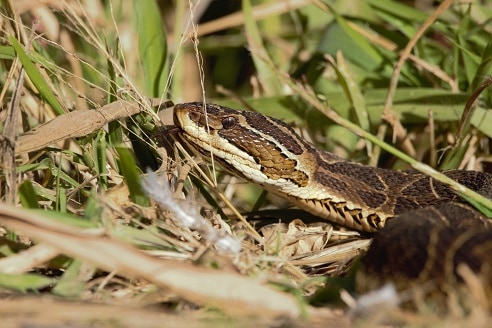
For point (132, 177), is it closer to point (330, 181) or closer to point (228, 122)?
point (228, 122)

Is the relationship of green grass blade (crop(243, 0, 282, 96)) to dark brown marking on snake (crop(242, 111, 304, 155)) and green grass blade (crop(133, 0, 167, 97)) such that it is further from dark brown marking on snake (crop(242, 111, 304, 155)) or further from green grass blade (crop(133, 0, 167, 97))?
dark brown marking on snake (crop(242, 111, 304, 155))

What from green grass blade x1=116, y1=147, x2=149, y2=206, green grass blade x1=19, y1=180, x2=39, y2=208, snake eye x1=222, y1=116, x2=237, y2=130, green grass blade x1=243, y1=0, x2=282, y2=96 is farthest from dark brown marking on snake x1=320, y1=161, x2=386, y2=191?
green grass blade x1=19, y1=180, x2=39, y2=208

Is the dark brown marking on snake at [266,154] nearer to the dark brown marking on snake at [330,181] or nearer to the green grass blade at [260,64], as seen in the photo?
the dark brown marking on snake at [330,181]

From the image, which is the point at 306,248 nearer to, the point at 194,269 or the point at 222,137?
the point at 222,137

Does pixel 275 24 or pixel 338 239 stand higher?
pixel 275 24

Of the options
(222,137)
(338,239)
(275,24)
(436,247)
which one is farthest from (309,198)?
(275,24)

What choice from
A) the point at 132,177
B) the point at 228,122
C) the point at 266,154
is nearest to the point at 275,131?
the point at 266,154
